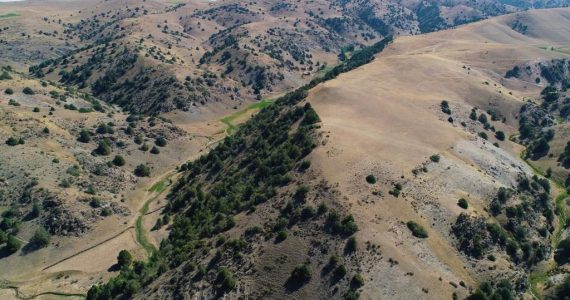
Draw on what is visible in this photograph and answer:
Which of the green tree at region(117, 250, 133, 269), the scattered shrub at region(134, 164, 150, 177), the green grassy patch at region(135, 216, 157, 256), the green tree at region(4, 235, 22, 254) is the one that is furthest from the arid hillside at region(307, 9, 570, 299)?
the green tree at region(4, 235, 22, 254)

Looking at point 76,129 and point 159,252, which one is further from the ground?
point 76,129

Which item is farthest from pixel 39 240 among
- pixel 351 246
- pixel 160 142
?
pixel 351 246

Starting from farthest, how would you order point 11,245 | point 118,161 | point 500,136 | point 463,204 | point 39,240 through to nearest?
1. point 500,136
2. point 118,161
3. point 39,240
4. point 11,245
5. point 463,204

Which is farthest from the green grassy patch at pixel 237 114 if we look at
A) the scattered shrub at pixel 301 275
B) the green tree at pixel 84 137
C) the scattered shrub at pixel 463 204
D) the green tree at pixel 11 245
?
the scattered shrub at pixel 301 275

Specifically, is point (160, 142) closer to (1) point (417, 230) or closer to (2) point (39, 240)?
(2) point (39, 240)

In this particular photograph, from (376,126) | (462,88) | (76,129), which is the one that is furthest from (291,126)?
(462,88)

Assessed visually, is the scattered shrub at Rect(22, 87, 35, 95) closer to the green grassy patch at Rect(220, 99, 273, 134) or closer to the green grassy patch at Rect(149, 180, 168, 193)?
the green grassy patch at Rect(149, 180, 168, 193)

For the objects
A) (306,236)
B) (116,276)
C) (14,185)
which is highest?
(306,236)

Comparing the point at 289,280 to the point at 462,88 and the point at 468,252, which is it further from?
the point at 462,88
